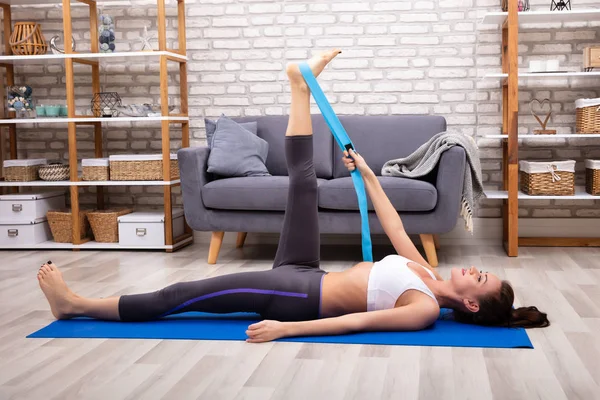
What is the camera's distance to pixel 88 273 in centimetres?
383

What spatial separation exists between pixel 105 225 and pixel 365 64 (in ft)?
6.45

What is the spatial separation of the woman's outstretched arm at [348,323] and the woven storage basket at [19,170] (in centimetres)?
287

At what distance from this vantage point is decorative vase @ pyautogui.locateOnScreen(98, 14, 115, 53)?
4.65m

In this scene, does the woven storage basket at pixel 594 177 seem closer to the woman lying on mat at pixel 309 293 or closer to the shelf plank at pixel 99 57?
the woman lying on mat at pixel 309 293

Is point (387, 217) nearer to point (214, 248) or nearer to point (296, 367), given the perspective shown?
point (296, 367)

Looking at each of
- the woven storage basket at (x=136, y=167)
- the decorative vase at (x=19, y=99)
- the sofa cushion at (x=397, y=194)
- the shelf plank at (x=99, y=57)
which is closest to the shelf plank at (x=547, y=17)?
the sofa cushion at (x=397, y=194)

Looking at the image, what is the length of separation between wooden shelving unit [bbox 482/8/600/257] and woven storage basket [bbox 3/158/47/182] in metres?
→ 2.90

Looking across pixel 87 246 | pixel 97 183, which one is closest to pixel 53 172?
pixel 97 183

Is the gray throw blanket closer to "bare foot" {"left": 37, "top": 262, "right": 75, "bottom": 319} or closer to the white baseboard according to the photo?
the white baseboard

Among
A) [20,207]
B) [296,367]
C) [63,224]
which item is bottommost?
[296,367]

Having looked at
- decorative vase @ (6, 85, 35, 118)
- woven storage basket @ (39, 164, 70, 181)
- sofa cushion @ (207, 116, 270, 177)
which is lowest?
woven storage basket @ (39, 164, 70, 181)

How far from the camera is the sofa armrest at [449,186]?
386 cm

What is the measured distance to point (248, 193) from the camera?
4016mm

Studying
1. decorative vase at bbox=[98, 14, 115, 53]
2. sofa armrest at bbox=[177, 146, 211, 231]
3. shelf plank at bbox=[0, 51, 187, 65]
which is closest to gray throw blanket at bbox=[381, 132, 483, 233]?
sofa armrest at bbox=[177, 146, 211, 231]
